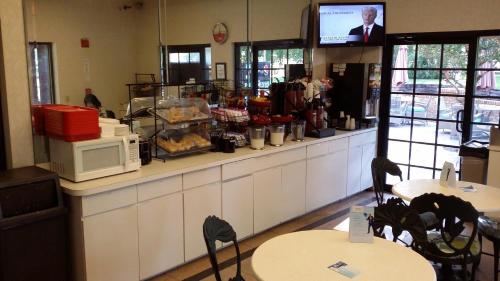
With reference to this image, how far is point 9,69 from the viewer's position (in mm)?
3129

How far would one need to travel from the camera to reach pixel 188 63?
458 cm

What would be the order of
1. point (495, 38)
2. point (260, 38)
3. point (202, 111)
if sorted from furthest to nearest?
point (260, 38), point (495, 38), point (202, 111)

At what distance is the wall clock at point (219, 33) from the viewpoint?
4.92 metres

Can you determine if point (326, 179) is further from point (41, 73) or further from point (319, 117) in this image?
point (41, 73)

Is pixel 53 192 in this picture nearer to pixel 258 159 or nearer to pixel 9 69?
pixel 9 69

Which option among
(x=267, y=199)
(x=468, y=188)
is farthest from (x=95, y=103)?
(x=468, y=188)

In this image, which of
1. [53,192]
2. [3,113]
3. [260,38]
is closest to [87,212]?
[53,192]

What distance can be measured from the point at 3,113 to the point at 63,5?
1105mm

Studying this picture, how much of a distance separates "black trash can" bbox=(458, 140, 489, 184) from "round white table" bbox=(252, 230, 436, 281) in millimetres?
2707


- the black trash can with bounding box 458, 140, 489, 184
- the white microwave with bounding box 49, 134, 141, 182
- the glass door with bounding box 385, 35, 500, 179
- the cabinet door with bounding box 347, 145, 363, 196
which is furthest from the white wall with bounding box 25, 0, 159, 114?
the black trash can with bounding box 458, 140, 489, 184

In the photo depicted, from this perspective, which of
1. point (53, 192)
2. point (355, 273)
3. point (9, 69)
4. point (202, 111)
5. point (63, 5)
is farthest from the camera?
point (202, 111)

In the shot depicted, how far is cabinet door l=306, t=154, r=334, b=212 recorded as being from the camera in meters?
4.95

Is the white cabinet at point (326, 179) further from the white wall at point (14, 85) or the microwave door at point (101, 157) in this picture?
the white wall at point (14, 85)

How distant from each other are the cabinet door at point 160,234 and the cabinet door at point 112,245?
0.07 m
